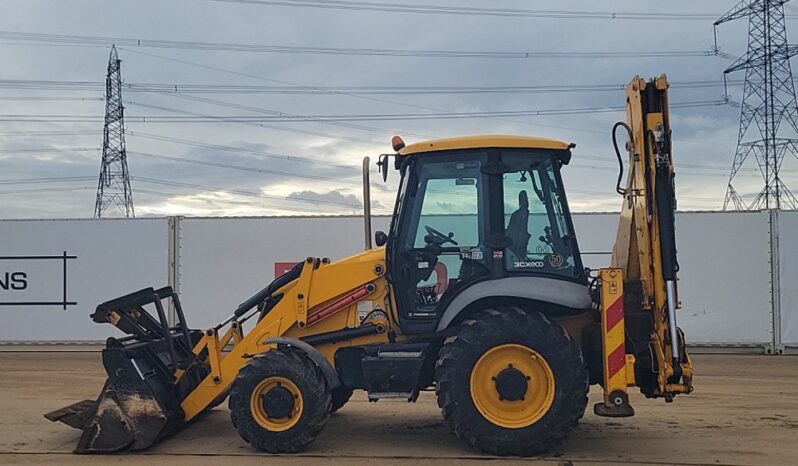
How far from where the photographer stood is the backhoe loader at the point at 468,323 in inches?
249

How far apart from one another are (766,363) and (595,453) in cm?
786

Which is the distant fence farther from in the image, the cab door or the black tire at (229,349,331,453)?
the black tire at (229,349,331,453)

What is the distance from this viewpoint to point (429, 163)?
6770mm

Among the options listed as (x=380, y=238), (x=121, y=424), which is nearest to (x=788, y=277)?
(x=380, y=238)

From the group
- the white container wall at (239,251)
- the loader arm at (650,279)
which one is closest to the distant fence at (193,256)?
the white container wall at (239,251)

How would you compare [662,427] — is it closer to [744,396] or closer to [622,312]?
[622,312]

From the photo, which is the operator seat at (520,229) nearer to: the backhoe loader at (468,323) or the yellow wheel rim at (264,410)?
the backhoe loader at (468,323)

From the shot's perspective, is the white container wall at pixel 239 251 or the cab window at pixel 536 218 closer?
the cab window at pixel 536 218

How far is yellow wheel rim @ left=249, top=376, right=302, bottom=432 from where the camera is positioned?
21.4 ft

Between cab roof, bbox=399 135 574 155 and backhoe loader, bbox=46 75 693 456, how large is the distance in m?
0.01

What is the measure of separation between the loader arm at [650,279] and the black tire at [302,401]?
2.32 m

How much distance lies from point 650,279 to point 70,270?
11.9 metres

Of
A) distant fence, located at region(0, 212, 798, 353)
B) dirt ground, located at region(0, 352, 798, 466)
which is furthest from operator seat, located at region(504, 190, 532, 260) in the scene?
distant fence, located at region(0, 212, 798, 353)

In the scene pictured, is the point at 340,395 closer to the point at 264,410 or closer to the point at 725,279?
the point at 264,410
